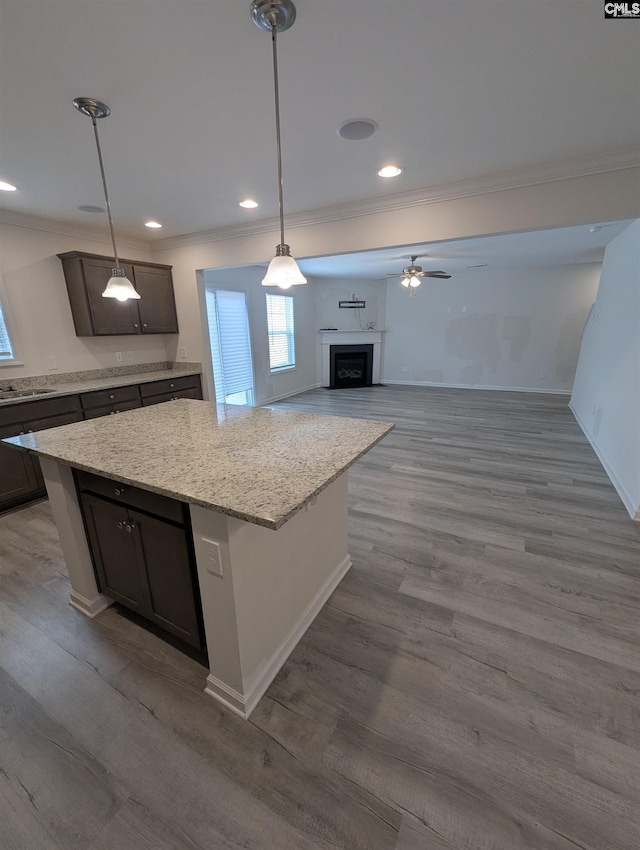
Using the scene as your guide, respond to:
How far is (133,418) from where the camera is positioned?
2119 mm

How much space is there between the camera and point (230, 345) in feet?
17.9

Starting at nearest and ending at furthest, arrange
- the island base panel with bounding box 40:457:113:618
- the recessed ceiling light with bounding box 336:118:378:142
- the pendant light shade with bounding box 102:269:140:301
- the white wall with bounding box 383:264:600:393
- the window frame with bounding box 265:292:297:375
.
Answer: the island base panel with bounding box 40:457:113:618
the recessed ceiling light with bounding box 336:118:378:142
the pendant light shade with bounding box 102:269:140:301
the window frame with bounding box 265:292:297:375
the white wall with bounding box 383:264:600:393

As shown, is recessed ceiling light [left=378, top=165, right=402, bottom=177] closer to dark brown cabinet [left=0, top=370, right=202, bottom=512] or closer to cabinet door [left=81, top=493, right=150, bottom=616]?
cabinet door [left=81, top=493, right=150, bottom=616]

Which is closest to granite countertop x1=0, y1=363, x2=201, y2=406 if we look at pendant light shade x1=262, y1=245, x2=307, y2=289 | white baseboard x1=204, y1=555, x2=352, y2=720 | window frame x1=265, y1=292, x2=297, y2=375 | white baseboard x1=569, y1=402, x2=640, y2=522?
window frame x1=265, y1=292, x2=297, y2=375

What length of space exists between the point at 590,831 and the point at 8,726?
2052 millimetres

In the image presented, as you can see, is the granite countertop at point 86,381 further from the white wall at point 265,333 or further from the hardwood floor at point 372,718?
the hardwood floor at point 372,718

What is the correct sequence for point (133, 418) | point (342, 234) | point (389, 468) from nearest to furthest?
point (133, 418) → point (342, 234) → point (389, 468)

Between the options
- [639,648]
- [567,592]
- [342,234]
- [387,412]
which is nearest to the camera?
[639,648]

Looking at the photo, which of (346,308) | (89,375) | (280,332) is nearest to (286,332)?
(280,332)

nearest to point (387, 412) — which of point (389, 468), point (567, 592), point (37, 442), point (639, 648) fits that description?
point (389, 468)

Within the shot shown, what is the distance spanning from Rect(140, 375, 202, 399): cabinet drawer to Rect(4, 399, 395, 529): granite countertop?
5.69ft

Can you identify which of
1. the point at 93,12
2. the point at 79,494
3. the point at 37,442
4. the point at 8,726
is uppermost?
the point at 93,12

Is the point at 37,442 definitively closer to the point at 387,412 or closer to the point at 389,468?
the point at 389,468

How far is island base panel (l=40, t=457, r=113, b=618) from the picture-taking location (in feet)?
5.56
